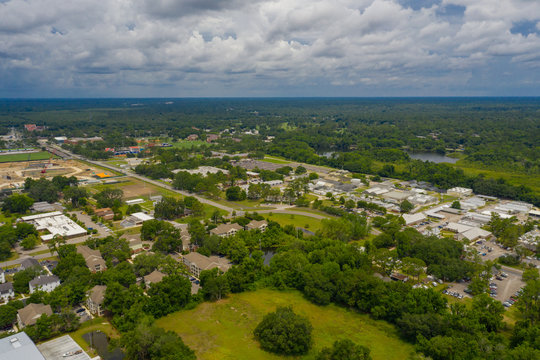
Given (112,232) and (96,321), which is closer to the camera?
(96,321)

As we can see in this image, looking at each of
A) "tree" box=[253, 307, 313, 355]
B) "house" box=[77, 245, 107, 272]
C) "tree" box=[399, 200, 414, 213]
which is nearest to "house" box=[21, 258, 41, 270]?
"house" box=[77, 245, 107, 272]

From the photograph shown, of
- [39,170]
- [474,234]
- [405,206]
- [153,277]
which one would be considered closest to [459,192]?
[405,206]

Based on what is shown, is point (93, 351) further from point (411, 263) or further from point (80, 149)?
point (80, 149)

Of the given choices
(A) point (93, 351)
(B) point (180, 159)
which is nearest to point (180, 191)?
(B) point (180, 159)

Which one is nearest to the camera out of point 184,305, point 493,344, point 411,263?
point 493,344

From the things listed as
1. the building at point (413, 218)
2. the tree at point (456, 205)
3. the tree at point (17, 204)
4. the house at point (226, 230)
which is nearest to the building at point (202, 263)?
the house at point (226, 230)

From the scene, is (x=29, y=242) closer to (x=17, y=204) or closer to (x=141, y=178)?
(x=17, y=204)
